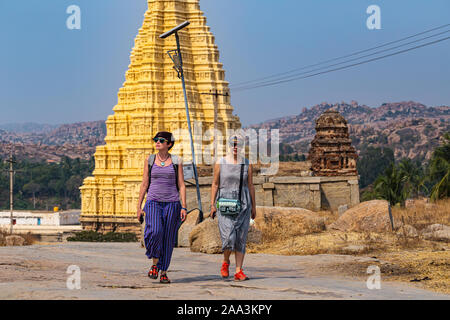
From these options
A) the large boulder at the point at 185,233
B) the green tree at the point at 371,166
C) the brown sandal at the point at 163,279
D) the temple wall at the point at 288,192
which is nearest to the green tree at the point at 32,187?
the green tree at the point at 371,166

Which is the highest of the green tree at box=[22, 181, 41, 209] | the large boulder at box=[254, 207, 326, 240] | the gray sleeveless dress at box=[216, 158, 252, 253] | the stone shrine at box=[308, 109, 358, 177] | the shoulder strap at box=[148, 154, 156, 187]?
the stone shrine at box=[308, 109, 358, 177]

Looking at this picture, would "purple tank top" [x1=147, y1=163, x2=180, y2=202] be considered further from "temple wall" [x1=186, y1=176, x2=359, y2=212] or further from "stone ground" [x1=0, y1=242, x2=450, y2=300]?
"temple wall" [x1=186, y1=176, x2=359, y2=212]

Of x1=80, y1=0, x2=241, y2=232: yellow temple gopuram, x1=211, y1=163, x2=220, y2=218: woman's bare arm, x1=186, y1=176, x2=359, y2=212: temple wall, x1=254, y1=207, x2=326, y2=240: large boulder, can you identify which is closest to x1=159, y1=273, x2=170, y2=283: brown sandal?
x1=211, y1=163, x2=220, y2=218: woman's bare arm

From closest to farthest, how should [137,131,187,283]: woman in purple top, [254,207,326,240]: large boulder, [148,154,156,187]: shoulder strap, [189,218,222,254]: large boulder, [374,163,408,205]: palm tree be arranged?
1. [137,131,187,283]: woman in purple top
2. [148,154,156,187]: shoulder strap
3. [189,218,222,254]: large boulder
4. [254,207,326,240]: large boulder
5. [374,163,408,205]: palm tree

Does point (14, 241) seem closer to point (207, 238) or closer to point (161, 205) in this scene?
point (207, 238)

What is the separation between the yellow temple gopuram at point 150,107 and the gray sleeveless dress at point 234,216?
140 ft

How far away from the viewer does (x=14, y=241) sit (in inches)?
611

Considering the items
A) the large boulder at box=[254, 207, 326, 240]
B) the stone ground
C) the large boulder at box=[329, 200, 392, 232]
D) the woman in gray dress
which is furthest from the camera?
the large boulder at box=[329, 200, 392, 232]

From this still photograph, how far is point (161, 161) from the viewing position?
945 cm

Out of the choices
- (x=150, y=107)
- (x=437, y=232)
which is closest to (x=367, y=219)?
(x=437, y=232)

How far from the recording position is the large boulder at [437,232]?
1372 cm

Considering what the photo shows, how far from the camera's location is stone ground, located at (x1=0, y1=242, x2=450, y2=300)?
25.5ft

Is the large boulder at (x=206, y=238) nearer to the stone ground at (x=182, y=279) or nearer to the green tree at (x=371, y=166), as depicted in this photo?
the stone ground at (x=182, y=279)
